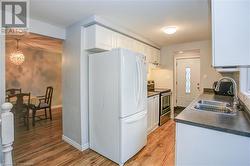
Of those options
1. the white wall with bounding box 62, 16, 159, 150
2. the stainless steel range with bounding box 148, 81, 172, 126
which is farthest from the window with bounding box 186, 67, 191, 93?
the white wall with bounding box 62, 16, 159, 150

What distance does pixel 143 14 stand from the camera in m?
2.32

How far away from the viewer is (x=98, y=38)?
8.06 ft

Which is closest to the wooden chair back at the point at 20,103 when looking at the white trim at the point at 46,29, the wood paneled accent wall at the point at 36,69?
the wood paneled accent wall at the point at 36,69

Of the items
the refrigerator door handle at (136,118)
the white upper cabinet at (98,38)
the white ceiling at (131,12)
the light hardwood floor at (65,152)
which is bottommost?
the light hardwood floor at (65,152)

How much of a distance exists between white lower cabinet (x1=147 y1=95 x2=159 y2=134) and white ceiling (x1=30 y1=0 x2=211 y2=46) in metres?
1.62

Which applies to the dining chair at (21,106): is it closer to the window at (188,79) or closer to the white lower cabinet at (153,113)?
the white lower cabinet at (153,113)

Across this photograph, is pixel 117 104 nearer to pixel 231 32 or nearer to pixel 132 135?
pixel 132 135

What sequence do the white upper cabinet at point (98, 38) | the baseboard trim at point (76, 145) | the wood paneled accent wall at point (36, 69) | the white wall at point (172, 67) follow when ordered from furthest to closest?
the wood paneled accent wall at point (36, 69)
the white wall at point (172, 67)
the baseboard trim at point (76, 145)
the white upper cabinet at point (98, 38)

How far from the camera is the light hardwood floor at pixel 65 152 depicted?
7.30 ft

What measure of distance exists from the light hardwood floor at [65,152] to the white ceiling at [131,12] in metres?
2.25

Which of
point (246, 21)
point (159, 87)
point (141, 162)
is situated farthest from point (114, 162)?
point (159, 87)

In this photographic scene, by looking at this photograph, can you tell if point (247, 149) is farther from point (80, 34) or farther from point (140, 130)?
point (80, 34)

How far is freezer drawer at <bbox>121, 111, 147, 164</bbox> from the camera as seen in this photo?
6.98 feet

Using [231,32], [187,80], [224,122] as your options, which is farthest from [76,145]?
[187,80]
